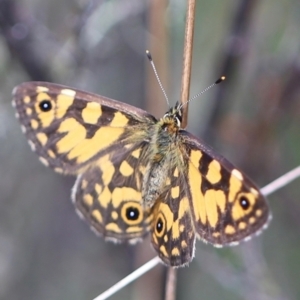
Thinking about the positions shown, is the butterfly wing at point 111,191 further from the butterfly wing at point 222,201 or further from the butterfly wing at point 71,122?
the butterfly wing at point 222,201

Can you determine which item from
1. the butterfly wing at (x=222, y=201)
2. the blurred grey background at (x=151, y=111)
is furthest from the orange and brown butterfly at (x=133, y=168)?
the blurred grey background at (x=151, y=111)

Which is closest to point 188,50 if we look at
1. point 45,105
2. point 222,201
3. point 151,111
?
point 222,201

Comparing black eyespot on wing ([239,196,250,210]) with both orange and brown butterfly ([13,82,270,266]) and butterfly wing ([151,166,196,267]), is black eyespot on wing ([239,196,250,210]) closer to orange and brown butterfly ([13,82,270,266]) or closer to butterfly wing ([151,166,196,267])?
orange and brown butterfly ([13,82,270,266])

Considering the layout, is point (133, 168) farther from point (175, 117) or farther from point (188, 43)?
point (188, 43)

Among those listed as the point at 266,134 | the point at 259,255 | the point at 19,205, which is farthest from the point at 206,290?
the point at 19,205

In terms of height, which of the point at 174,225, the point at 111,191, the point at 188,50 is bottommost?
the point at 174,225

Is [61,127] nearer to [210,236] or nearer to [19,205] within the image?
[210,236]

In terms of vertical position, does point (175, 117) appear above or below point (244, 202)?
above
